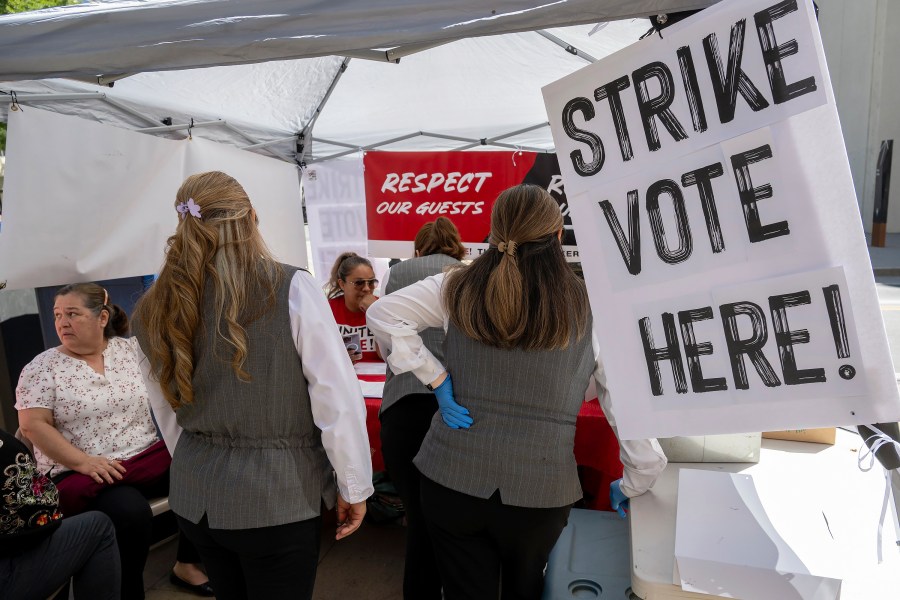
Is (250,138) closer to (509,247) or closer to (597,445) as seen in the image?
(597,445)

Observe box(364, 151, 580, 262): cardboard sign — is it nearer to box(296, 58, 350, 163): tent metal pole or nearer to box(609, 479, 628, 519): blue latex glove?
box(296, 58, 350, 163): tent metal pole

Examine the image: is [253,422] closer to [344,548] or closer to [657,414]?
[657,414]

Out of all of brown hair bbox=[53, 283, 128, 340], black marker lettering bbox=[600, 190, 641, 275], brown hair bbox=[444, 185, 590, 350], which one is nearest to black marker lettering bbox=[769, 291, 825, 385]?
black marker lettering bbox=[600, 190, 641, 275]

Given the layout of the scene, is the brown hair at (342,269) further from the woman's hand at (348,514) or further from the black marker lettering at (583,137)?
the black marker lettering at (583,137)

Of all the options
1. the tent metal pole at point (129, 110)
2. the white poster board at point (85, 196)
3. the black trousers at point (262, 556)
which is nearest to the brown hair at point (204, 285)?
the black trousers at point (262, 556)

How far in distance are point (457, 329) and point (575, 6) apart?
817mm

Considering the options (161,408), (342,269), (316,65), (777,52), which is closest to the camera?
(777,52)

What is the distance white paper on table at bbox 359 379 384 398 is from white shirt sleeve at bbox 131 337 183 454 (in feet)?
3.76

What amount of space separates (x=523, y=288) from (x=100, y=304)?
2080 millimetres

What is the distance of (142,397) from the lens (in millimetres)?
2824

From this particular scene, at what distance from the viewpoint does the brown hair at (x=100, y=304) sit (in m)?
2.71

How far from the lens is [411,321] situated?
183cm

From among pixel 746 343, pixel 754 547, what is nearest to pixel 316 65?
pixel 746 343

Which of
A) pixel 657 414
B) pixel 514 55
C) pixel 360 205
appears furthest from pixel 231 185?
pixel 360 205
